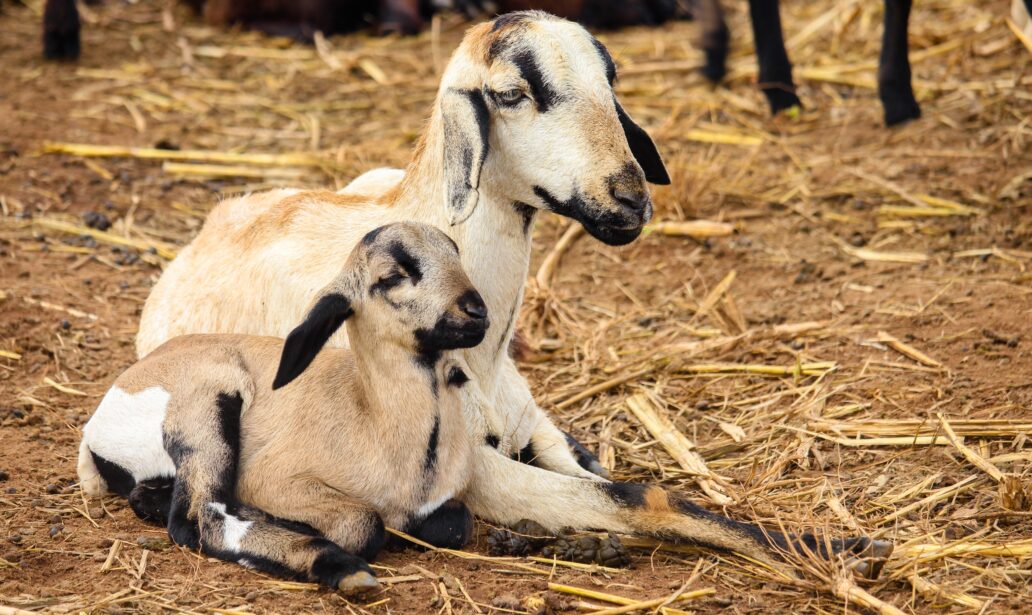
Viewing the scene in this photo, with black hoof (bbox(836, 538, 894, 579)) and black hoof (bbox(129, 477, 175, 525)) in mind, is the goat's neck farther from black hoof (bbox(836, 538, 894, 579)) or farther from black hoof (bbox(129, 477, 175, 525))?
black hoof (bbox(836, 538, 894, 579))

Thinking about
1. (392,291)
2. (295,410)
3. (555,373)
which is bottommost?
(555,373)

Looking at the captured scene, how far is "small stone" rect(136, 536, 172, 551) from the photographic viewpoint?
4301 mm

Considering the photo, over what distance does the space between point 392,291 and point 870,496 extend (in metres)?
2.03

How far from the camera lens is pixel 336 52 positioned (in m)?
11.2

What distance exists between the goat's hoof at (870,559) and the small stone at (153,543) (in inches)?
91.2

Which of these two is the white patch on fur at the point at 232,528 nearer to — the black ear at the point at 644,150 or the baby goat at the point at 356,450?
the baby goat at the point at 356,450

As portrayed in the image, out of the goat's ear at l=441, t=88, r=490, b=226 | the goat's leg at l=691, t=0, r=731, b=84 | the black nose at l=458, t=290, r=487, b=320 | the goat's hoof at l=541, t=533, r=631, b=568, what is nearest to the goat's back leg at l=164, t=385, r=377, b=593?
the goat's hoof at l=541, t=533, r=631, b=568

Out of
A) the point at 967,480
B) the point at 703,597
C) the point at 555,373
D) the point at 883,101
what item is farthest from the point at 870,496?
the point at 883,101

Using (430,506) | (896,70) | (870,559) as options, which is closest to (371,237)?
(430,506)

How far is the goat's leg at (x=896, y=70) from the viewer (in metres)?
8.31

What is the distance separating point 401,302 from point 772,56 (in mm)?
5602

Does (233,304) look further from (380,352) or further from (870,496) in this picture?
(870,496)

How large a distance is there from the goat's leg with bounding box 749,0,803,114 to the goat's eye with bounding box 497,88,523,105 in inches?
194

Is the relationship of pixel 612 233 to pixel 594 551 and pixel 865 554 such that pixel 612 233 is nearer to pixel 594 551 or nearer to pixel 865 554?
pixel 594 551
